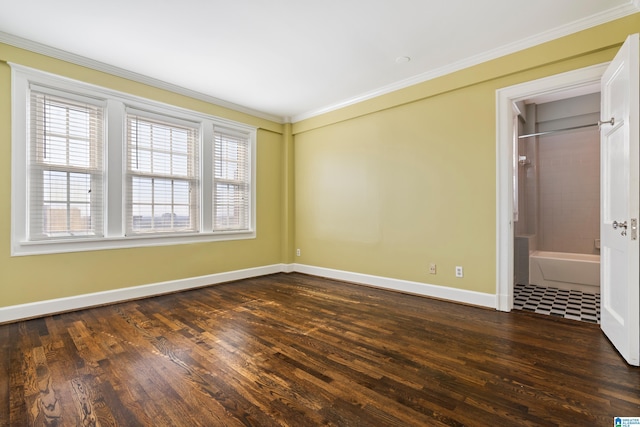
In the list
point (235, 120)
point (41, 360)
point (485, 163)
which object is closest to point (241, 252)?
point (235, 120)

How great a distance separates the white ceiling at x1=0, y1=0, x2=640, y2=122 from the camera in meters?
2.39

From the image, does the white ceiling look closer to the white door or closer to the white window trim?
the white window trim

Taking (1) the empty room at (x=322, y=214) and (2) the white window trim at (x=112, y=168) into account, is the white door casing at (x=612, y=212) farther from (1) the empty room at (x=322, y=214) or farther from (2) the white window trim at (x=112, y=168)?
(2) the white window trim at (x=112, y=168)

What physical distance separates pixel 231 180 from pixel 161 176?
41.0 inches

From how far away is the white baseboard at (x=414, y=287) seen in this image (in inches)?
127

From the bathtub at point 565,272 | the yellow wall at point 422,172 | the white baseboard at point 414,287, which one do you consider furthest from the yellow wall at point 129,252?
the bathtub at point 565,272

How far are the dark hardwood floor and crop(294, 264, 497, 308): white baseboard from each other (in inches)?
6.0

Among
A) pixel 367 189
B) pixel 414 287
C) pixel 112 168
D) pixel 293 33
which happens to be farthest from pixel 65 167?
pixel 414 287

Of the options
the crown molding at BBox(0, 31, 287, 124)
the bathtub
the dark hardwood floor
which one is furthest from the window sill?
the bathtub

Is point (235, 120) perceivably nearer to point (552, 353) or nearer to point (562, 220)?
point (552, 353)

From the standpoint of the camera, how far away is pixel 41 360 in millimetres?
2078

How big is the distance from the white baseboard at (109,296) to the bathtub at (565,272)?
14.1 feet

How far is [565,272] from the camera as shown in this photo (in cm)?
404

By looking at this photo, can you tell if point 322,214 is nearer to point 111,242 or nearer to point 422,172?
point 422,172
